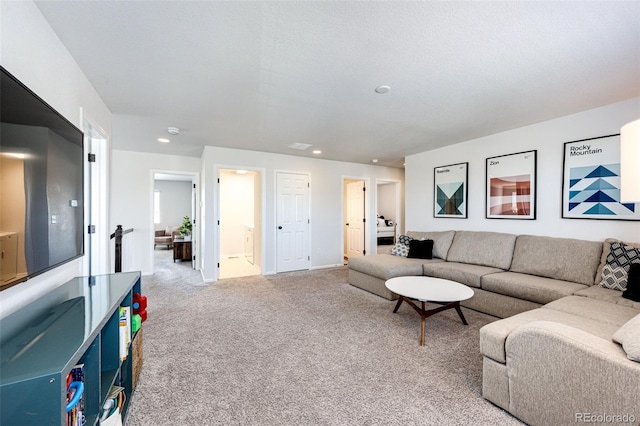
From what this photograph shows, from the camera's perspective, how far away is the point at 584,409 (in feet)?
4.40

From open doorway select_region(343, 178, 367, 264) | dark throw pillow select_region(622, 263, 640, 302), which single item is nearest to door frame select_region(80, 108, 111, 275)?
open doorway select_region(343, 178, 367, 264)

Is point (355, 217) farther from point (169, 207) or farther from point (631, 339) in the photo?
point (169, 207)

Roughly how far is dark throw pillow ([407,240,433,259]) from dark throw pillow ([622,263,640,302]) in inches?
84.3

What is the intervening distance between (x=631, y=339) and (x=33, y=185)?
288 centimetres

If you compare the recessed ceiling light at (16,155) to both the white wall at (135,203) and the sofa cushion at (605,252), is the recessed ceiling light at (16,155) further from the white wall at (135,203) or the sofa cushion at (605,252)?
the white wall at (135,203)

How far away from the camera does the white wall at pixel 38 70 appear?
1299 millimetres

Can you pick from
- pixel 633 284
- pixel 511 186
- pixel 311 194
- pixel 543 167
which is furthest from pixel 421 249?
pixel 311 194

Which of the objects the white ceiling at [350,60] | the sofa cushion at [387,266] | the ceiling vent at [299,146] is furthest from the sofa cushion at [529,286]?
the ceiling vent at [299,146]

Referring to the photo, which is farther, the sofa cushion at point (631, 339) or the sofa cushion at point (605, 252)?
the sofa cushion at point (605, 252)

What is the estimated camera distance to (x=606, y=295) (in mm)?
2432

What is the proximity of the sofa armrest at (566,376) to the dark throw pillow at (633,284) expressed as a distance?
1.40 meters

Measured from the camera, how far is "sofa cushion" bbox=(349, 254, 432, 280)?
373 centimetres

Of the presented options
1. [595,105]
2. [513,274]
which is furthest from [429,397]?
[595,105]

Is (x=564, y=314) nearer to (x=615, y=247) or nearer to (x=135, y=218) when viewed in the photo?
(x=615, y=247)
